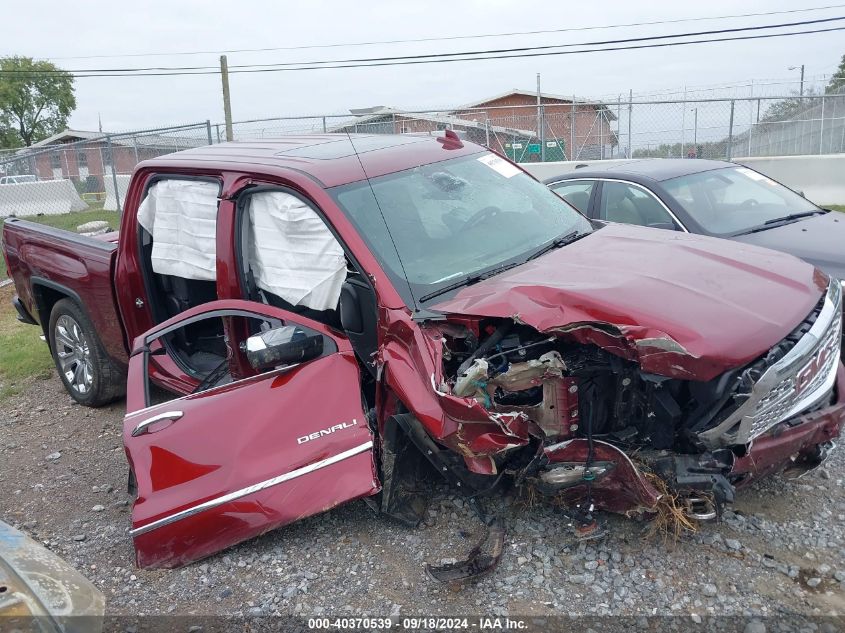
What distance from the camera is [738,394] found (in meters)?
2.77

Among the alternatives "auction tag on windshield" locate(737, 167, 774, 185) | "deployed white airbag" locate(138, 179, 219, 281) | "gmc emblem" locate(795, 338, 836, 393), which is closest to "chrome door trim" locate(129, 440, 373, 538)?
"deployed white airbag" locate(138, 179, 219, 281)

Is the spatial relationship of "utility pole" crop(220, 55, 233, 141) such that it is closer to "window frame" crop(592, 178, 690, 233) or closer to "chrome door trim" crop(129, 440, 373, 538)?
"window frame" crop(592, 178, 690, 233)

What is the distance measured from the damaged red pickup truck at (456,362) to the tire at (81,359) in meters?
1.40

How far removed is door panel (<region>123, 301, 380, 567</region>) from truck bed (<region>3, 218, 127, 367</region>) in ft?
5.80

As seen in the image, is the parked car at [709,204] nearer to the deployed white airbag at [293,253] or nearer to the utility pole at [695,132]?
the deployed white airbag at [293,253]

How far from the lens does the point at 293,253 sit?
150 inches

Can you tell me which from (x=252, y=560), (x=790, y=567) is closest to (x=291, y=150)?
(x=252, y=560)

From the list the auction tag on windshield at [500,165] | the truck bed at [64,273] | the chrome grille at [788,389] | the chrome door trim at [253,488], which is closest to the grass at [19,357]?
the truck bed at [64,273]

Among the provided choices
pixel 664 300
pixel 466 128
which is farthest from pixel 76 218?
pixel 664 300

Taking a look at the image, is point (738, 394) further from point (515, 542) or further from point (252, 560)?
point (252, 560)

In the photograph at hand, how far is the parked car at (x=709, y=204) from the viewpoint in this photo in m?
5.79

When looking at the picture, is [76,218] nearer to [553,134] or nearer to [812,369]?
[553,134]

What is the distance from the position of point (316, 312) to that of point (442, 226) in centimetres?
81

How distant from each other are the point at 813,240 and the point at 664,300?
344 cm
